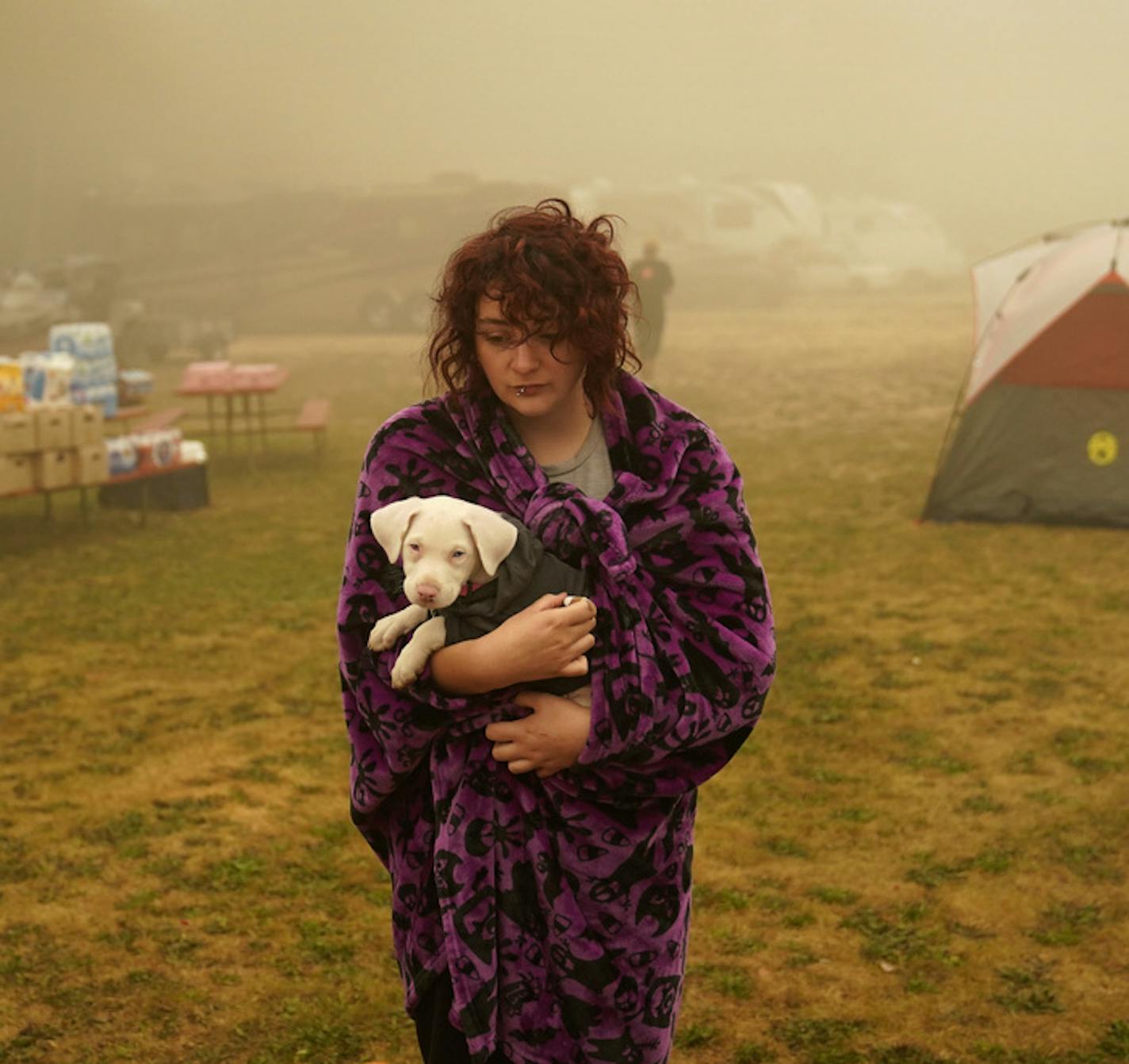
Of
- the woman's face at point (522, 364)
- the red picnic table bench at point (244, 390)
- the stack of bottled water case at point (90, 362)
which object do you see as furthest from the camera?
the red picnic table bench at point (244, 390)

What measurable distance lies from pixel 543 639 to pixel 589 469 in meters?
0.36

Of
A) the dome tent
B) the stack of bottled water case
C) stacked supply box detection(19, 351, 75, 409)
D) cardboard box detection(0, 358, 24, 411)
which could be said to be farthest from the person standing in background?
cardboard box detection(0, 358, 24, 411)

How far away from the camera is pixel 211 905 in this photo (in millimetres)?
4516

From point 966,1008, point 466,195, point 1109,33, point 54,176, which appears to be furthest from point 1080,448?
point 1109,33

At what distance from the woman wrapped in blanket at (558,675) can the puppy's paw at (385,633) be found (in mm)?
46

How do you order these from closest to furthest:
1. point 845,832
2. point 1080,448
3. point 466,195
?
point 845,832
point 1080,448
point 466,195

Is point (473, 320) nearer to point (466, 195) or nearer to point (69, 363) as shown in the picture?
point (69, 363)

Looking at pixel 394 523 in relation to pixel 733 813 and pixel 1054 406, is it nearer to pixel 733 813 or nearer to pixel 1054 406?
pixel 733 813

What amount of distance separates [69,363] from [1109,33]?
43404 millimetres

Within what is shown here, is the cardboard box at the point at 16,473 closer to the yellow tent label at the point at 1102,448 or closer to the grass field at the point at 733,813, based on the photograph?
the grass field at the point at 733,813

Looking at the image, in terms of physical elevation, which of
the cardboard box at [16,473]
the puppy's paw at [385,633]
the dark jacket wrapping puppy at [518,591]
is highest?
the dark jacket wrapping puppy at [518,591]

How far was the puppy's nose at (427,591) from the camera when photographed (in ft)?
6.88

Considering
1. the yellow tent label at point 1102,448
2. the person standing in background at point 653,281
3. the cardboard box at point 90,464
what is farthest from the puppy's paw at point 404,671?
the person standing in background at point 653,281

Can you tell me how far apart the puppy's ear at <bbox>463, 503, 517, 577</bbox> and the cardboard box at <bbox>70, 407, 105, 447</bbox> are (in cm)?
790
